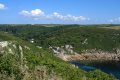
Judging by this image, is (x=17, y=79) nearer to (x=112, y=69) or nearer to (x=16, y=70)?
(x=16, y=70)

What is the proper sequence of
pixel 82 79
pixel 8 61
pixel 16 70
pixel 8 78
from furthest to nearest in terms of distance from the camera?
pixel 82 79, pixel 8 61, pixel 16 70, pixel 8 78

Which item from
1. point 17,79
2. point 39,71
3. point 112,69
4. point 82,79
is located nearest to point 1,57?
point 39,71

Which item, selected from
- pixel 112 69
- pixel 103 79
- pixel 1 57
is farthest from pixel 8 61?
pixel 112 69

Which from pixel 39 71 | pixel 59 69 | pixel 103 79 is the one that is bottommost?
pixel 103 79

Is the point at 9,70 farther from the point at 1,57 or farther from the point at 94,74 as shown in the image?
Result: the point at 94,74

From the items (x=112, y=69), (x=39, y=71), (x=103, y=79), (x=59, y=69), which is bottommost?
(x=112, y=69)

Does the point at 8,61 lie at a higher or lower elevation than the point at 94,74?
higher

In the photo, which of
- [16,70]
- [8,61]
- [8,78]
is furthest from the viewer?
[8,61]

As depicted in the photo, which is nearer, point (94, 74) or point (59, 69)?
point (59, 69)

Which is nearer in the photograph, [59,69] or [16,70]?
[16,70]
